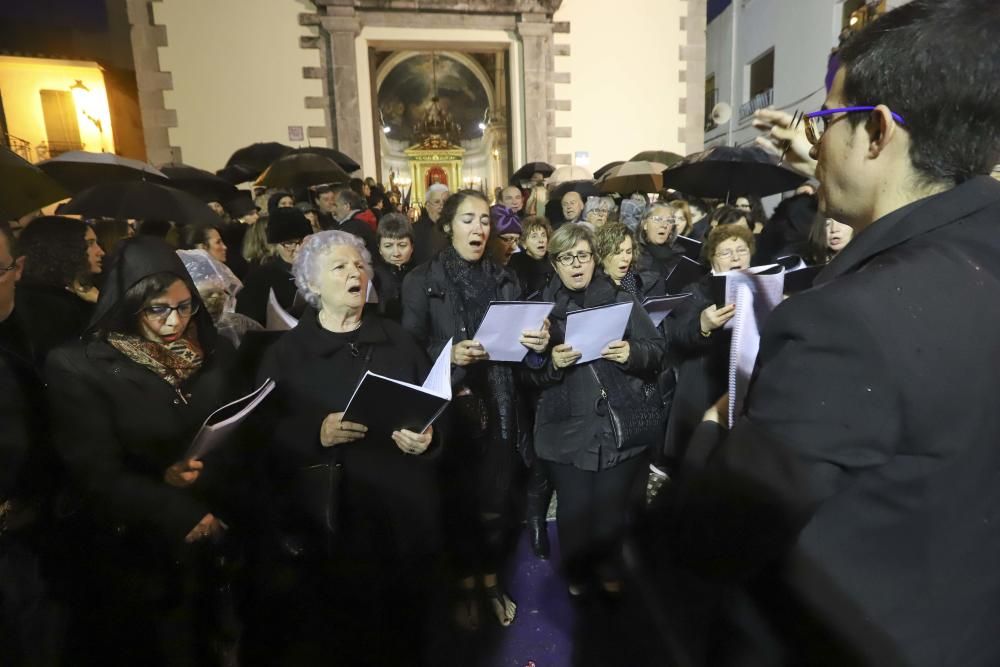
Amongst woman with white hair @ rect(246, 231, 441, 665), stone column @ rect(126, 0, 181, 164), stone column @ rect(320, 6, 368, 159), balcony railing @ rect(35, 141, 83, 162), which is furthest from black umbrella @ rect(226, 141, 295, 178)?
balcony railing @ rect(35, 141, 83, 162)

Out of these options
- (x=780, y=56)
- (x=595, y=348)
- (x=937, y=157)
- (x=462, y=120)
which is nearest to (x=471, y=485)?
(x=595, y=348)

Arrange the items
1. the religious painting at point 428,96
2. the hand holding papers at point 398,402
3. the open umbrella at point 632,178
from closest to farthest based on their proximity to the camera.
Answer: the hand holding papers at point 398,402 < the open umbrella at point 632,178 < the religious painting at point 428,96

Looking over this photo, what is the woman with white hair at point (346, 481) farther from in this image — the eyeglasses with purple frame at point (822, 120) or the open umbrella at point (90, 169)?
the open umbrella at point (90, 169)

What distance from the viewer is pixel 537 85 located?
10.8 meters

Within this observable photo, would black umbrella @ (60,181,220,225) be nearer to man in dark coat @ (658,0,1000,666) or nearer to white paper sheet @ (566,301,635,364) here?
white paper sheet @ (566,301,635,364)

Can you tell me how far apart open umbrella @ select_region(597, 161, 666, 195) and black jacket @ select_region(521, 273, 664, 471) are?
5.65 m

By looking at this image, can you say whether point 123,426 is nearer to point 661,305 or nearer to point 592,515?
point 592,515

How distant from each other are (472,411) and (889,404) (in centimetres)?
236

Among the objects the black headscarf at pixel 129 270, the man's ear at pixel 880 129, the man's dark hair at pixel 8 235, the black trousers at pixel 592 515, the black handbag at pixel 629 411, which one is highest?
the man's ear at pixel 880 129

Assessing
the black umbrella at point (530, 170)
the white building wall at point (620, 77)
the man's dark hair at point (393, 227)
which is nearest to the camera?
the man's dark hair at point (393, 227)

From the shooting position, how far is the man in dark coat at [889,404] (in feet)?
2.79

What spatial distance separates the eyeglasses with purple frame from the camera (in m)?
0.98

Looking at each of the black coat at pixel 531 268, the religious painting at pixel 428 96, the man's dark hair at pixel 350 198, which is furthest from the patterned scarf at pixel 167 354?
the religious painting at pixel 428 96

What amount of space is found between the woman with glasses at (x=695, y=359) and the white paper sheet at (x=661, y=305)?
4cm
